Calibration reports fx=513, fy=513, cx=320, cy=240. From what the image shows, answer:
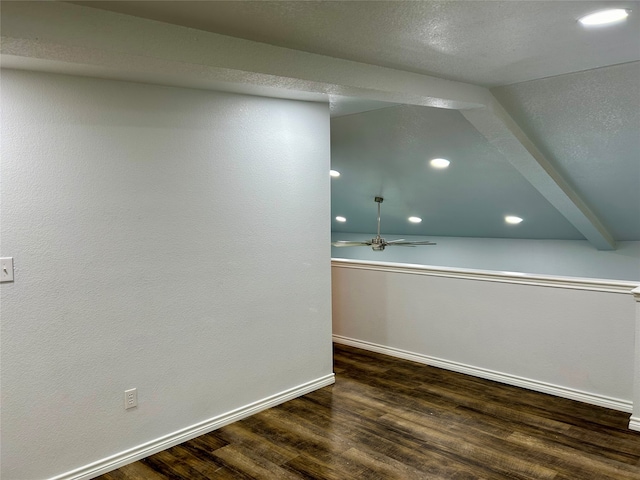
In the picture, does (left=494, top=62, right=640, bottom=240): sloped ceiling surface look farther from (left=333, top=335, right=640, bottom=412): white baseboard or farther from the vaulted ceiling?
(left=333, top=335, right=640, bottom=412): white baseboard

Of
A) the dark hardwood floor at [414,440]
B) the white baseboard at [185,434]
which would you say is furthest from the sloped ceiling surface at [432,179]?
the white baseboard at [185,434]

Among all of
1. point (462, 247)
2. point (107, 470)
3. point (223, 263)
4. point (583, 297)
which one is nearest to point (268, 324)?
point (223, 263)

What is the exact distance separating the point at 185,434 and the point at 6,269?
4.80 feet

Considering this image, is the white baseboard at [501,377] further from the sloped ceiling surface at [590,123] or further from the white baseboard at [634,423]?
the sloped ceiling surface at [590,123]

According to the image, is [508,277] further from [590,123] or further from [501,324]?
[590,123]

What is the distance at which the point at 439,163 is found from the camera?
5305 millimetres

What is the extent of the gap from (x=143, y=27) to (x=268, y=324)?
221 cm

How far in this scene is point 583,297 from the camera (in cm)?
372

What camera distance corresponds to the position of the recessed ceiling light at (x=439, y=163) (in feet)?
17.1

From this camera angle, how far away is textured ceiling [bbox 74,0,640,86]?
201 cm

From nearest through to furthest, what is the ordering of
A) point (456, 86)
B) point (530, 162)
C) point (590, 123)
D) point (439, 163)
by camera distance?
point (456, 86), point (590, 123), point (530, 162), point (439, 163)

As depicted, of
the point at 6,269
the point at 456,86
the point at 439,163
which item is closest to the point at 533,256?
the point at 439,163

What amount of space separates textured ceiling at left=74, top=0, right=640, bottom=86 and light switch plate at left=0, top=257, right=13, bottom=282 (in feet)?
4.42

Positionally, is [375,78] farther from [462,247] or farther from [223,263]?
[462,247]
